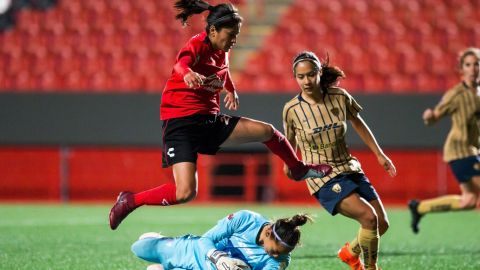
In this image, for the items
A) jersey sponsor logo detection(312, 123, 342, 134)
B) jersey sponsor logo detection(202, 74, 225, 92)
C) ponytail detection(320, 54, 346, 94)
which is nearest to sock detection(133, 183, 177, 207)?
jersey sponsor logo detection(202, 74, 225, 92)

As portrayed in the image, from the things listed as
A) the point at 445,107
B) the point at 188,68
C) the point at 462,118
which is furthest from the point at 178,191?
the point at 462,118

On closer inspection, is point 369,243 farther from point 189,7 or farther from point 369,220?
point 189,7

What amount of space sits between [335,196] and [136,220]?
7166mm

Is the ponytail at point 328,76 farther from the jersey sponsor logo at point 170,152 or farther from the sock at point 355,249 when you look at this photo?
the jersey sponsor logo at point 170,152

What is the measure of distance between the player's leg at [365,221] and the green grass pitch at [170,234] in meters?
0.83

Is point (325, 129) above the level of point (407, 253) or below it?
above

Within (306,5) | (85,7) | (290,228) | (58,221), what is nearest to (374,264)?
(290,228)

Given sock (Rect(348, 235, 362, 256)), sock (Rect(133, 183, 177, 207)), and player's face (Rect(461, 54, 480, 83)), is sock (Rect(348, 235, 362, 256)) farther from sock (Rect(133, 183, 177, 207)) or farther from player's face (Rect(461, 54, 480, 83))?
player's face (Rect(461, 54, 480, 83))

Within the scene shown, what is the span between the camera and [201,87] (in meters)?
6.49

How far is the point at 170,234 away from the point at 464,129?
12.7ft

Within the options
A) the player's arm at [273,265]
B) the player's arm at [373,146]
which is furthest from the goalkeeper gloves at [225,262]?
the player's arm at [373,146]

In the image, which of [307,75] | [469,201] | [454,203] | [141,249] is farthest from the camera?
[454,203]

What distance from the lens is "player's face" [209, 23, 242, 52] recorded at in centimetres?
634

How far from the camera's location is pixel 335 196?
654cm
